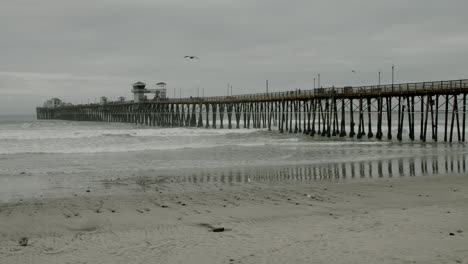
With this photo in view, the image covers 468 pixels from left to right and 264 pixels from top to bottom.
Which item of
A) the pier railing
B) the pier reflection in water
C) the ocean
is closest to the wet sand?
the ocean

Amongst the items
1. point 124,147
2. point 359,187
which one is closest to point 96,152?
point 124,147

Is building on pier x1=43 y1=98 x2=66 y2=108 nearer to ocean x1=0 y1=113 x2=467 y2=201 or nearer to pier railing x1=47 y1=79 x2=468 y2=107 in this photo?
pier railing x1=47 y1=79 x2=468 y2=107

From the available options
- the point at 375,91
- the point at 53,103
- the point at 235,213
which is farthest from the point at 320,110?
the point at 53,103

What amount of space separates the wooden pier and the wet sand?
64.5 ft

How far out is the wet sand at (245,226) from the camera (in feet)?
19.2

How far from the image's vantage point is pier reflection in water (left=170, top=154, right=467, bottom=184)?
13.2 metres

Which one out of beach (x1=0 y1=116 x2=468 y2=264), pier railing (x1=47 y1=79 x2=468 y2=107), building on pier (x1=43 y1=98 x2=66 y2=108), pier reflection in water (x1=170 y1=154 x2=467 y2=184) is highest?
building on pier (x1=43 y1=98 x2=66 y2=108)

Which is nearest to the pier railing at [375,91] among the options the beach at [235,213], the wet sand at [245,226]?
the beach at [235,213]

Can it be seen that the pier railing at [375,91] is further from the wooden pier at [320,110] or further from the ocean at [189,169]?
the ocean at [189,169]

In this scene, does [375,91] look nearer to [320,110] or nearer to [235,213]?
[320,110]

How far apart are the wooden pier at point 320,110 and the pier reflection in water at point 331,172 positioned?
11.6m

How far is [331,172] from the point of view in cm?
1473

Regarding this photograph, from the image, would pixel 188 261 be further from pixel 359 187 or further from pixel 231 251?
pixel 359 187

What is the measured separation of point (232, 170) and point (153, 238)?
8535mm
